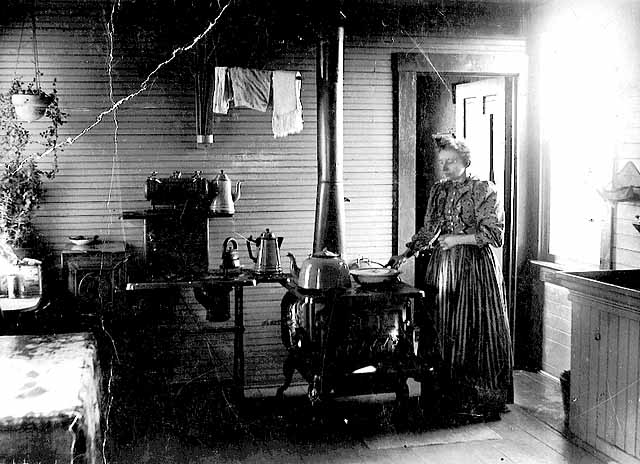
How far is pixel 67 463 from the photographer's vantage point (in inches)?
76.5

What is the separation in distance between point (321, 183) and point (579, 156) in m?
2.20

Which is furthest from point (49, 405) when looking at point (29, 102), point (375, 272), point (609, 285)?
point (29, 102)

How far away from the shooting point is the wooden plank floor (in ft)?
14.2

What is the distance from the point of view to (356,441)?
4.63m

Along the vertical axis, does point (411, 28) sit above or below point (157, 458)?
above

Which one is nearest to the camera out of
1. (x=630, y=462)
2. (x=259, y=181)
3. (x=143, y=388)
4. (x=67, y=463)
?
(x=67, y=463)

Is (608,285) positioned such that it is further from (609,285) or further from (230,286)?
(230,286)

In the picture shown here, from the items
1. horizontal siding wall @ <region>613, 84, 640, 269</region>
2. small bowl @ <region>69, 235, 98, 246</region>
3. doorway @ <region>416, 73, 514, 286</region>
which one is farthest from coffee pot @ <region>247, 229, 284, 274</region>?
horizontal siding wall @ <region>613, 84, 640, 269</region>

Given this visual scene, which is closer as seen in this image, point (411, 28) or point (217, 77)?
point (217, 77)

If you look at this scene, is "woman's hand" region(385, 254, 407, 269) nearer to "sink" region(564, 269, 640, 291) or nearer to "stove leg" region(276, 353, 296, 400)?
"stove leg" region(276, 353, 296, 400)

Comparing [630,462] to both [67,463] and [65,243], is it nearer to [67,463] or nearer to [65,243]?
[67,463]

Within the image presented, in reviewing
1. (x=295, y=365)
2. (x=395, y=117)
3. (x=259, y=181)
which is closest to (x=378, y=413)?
(x=295, y=365)

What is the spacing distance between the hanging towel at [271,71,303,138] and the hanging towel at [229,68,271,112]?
83 millimetres

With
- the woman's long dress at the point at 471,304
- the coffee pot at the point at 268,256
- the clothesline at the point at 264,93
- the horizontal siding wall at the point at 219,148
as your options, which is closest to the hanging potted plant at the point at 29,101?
the horizontal siding wall at the point at 219,148
